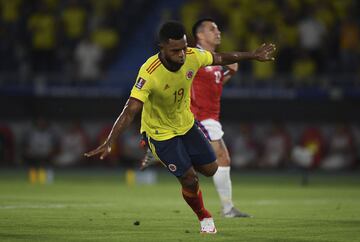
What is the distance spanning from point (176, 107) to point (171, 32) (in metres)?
0.97

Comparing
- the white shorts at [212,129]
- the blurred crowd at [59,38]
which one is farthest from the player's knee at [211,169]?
the blurred crowd at [59,38]

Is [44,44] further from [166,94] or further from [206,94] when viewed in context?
[166,94]

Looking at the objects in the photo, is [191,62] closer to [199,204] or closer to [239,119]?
[199,204]

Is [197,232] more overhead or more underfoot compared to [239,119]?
more overhead

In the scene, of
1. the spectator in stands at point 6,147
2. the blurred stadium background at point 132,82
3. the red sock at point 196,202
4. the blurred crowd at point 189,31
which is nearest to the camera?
the red sock at point 196,202

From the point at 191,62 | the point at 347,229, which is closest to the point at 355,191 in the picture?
the point at 347,229

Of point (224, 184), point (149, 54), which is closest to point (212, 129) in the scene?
point (224, 184)

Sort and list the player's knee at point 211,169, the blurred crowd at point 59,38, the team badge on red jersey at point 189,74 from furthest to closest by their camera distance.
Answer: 1. the blurred crowd at point 59,38
2. the player's knee at point 211,169
3. the team badge on red jersey at point 189,74

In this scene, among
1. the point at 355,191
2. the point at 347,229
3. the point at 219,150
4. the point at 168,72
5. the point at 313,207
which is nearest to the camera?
the point at 168,72

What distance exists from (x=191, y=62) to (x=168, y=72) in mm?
399

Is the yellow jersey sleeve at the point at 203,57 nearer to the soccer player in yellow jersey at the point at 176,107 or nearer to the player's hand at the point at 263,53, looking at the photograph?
the soccer player in yellow jersey at the point at 176,107

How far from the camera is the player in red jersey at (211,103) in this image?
1403 cm

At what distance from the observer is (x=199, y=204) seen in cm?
1125

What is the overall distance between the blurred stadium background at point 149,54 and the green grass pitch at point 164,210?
3.03 meters
